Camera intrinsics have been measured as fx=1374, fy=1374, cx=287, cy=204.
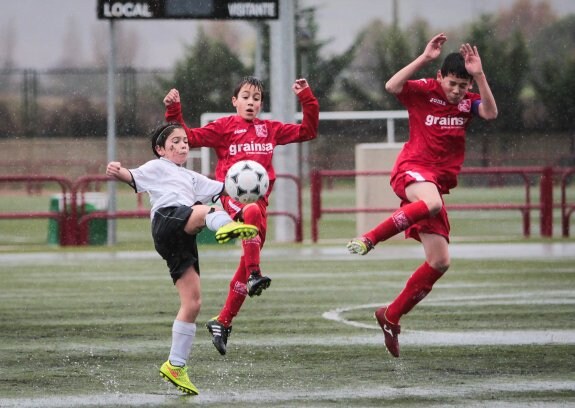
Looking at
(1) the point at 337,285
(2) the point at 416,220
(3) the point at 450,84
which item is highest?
(3) the point at 450,84

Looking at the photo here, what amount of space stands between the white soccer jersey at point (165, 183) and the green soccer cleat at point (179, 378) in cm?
86

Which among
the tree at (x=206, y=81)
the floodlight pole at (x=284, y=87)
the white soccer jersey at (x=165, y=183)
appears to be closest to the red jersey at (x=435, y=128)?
the white soccer jersey at (x=165, y=183)

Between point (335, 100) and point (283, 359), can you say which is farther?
point (335, 100)

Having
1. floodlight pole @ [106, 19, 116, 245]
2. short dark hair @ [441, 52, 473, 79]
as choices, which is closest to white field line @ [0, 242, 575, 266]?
floodlight pole @ [106, 19, 116, 245]

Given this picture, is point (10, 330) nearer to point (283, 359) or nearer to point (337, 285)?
point (283, 359)

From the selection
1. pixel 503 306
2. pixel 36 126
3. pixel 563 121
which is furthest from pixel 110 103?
pixel 563 121

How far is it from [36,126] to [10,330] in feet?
107

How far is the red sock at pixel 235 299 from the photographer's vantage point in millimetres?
8977

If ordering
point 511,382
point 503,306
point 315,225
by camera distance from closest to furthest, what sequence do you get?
point 511,382 → point 503,306 → point 315,225

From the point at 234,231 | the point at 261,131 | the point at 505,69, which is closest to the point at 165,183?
the point at 234,231

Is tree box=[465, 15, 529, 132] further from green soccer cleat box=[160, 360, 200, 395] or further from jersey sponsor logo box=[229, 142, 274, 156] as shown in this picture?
green soccer cleat box=[160, 360, 200, 395]

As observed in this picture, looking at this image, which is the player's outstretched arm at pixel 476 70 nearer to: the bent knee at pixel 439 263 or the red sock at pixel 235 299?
the bent knee at pixel 439 263

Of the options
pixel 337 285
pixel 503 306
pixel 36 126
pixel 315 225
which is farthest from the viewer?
pixel 36 126

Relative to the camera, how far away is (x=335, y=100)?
42.7 m
